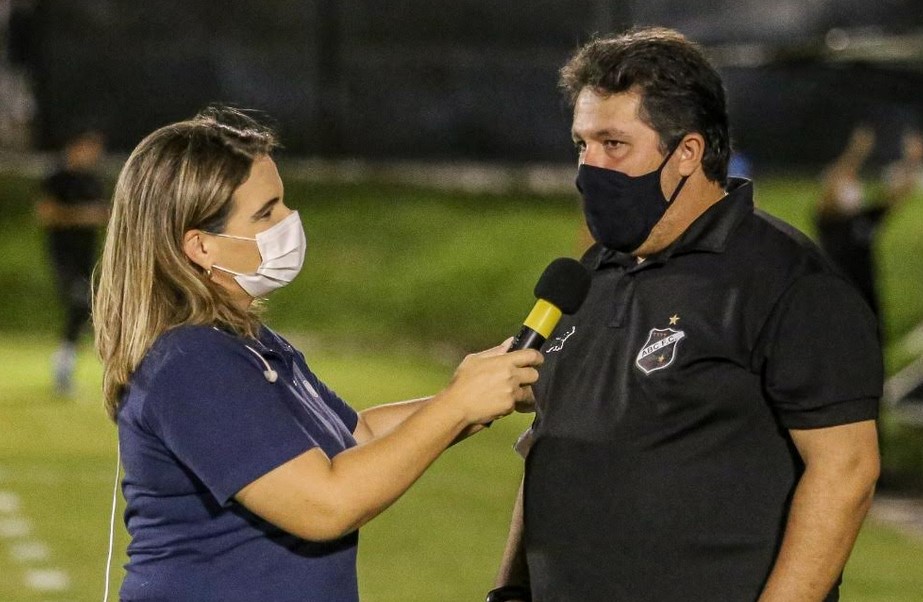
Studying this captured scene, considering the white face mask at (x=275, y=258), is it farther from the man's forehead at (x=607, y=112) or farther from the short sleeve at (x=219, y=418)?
the man's forehead at (x=607, y=112)

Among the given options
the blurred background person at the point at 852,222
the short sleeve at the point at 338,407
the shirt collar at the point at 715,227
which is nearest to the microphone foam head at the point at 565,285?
the shirt collar at the point at 715,227

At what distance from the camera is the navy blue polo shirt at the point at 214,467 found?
278 centimetres

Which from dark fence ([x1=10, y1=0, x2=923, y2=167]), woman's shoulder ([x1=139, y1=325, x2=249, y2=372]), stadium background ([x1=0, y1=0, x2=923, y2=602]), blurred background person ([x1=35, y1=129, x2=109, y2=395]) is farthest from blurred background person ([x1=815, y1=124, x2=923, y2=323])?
dark fence ([x1=10, y1=0, x2=923, y2=167])

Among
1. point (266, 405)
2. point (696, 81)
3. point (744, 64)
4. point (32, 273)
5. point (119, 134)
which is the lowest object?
point (32, 273)

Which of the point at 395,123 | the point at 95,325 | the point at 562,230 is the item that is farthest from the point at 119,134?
the point at 95,325

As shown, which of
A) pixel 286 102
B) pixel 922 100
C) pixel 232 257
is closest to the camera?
pixel 232 257

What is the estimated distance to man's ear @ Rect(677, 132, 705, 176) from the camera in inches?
115

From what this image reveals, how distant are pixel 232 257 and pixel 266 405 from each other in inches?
14.0

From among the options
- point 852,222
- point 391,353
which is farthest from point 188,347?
point 391,353

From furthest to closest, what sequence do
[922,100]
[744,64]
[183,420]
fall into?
[922,100], [744,64], [183,420]

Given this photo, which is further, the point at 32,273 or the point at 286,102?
the point at 286,102

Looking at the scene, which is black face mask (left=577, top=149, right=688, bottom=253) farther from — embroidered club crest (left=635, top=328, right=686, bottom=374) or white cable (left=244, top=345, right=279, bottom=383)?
white cable (left=244, top=345, right=279, bottom=383)

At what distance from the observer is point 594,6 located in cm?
1884

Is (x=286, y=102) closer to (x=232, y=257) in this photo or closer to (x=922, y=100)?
(x=922, y=100)
